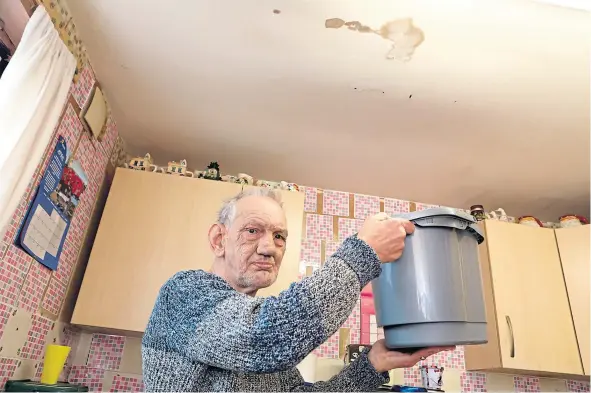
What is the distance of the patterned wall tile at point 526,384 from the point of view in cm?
214

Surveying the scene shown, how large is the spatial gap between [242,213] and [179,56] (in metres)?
0.77

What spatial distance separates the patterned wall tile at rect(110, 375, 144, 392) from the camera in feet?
5.92

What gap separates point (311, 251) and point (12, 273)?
4.35 feet

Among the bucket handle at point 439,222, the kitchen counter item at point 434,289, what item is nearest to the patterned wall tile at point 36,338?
the kitchen counter item at point 434,289

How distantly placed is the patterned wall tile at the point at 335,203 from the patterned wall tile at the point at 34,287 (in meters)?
1.36

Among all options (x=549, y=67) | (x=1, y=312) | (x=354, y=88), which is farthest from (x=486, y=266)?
(x=1, y=312)

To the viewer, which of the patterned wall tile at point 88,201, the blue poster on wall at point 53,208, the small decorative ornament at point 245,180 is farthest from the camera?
the small decorative ornament at point 245,180

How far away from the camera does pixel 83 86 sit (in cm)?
156

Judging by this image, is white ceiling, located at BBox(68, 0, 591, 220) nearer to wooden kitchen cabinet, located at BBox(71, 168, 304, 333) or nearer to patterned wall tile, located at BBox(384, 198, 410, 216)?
patterned wall tile, located at BBox(384, 198, 410, 216)

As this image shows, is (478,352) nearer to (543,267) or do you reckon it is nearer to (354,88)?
(543,267)

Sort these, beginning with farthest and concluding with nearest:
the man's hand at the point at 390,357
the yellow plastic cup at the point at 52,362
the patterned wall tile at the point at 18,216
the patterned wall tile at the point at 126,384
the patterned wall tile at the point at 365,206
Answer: the patterned wall tile at the point at 365,206
the patterned wall tile at the point at 126,384
the yellow plastic cup at the point at 52,362
the patterned wall tile at the point at 18,216
the man's hand at the point at 390,357

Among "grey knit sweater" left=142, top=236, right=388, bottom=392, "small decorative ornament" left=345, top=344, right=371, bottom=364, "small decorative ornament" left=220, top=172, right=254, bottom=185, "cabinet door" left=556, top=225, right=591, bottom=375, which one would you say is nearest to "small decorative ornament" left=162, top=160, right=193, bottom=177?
"small decorative ornament" left=220, top=172, right=254, bottom=185

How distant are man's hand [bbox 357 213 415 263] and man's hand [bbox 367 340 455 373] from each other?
24 cm

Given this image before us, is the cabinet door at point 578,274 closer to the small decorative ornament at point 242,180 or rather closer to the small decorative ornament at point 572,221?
the small decorative ornament at point 572,221
